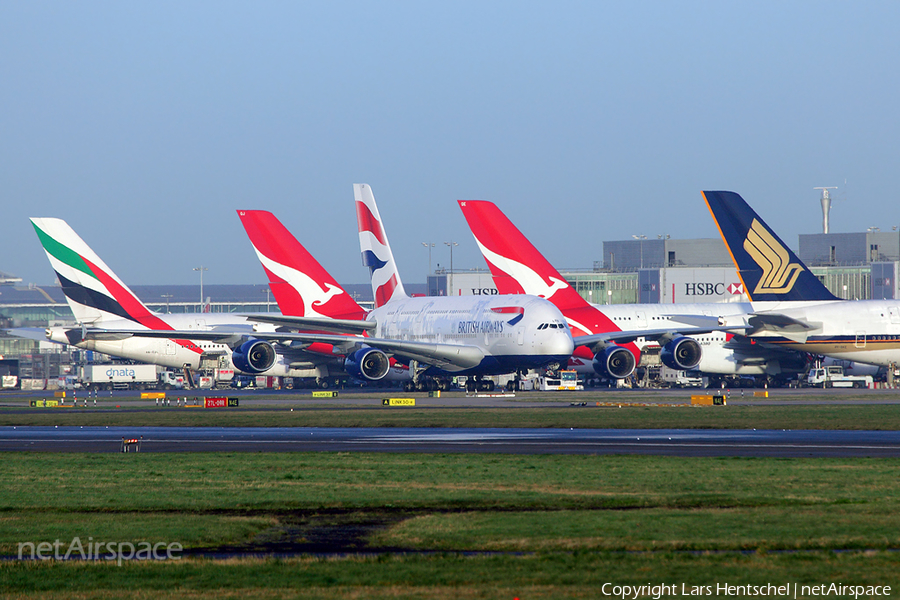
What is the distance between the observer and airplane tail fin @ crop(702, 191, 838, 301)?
68.6 metres

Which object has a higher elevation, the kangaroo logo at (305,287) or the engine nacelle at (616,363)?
the kangaroo logo at (305,287)

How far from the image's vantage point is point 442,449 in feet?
88.7

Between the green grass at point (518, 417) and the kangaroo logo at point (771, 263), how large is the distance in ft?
82.0

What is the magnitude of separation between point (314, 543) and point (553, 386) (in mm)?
57140

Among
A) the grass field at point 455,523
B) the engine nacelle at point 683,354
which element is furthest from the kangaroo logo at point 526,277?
the grass field at point 455,523

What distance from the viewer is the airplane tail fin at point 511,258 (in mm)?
74250

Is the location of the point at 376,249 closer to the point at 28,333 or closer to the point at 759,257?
the point at 759,257

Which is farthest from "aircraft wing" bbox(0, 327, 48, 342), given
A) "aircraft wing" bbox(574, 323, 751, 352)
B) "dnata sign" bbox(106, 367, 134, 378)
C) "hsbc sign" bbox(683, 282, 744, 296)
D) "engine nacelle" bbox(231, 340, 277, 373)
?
"hsbc sign" bbox(683, 282, 744, 296)

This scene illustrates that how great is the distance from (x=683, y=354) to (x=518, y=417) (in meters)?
27.0

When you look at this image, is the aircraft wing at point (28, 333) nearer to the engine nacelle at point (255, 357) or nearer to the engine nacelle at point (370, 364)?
the engine nacelle at point (255, 357)

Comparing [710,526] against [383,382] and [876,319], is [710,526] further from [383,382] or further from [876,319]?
[383,382]

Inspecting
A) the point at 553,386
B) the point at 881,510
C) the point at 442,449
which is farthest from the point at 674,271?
the point at 881,510

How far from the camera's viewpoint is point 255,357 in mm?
64500

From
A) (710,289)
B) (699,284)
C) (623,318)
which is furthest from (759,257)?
(699,284)
